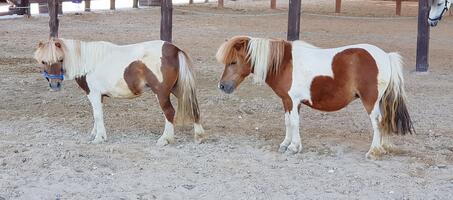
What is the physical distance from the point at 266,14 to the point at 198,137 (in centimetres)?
1464

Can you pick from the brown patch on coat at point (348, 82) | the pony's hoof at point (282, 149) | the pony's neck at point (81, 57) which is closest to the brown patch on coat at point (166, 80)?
the pony's neck at point (81, 57)

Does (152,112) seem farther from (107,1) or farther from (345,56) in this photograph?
(107,1)

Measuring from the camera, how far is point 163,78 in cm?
553

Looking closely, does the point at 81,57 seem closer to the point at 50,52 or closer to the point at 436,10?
the point at 50,52

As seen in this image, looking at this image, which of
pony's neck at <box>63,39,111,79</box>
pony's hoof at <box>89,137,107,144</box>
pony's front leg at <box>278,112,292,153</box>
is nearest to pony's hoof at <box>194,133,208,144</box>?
pony's front leg at <box>278,112,292,153</box>

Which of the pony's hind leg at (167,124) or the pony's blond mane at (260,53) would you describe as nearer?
the pony's blond mane at (260,53)

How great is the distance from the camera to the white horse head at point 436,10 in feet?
31.8

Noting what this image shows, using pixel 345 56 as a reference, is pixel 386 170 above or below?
Answer: below

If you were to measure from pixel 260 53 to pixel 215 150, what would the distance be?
89 cm

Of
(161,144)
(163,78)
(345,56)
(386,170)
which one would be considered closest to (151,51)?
(163,78)

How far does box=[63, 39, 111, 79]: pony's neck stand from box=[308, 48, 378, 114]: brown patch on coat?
72.1 inches

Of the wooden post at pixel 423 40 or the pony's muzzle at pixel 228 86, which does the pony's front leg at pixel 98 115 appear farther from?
the wooden post at pixel 423 40

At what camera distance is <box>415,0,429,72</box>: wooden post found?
1022 cm

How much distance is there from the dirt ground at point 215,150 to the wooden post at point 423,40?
210 millimetres
